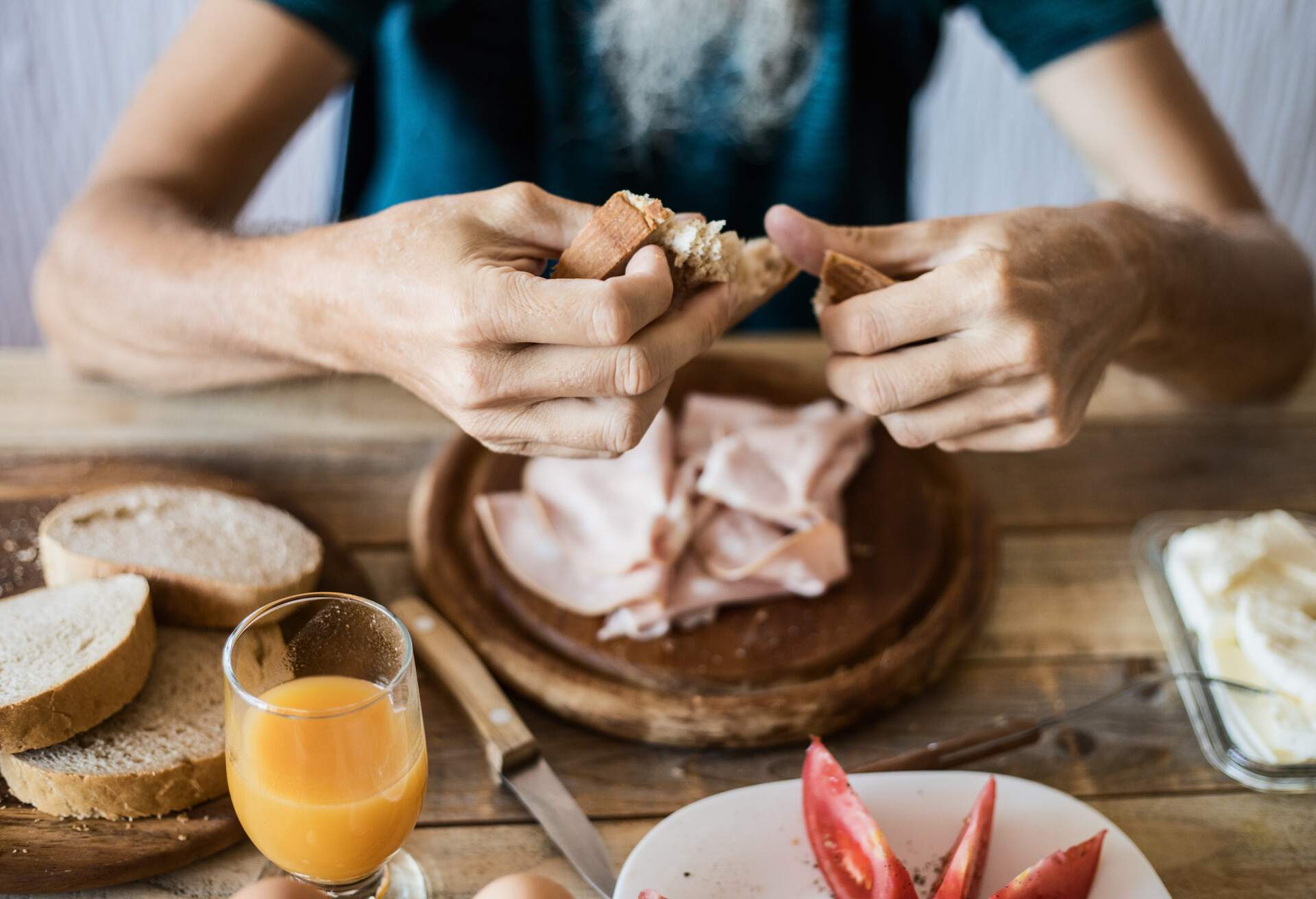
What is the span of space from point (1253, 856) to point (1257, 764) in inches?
3.4

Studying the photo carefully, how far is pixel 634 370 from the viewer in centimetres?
90

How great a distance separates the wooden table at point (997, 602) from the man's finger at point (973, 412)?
293 millimetres

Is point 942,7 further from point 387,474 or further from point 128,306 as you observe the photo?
point 128,306

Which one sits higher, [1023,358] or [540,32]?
[540,32]

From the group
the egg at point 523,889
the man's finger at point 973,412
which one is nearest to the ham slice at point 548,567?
the man's finger at point 973,412

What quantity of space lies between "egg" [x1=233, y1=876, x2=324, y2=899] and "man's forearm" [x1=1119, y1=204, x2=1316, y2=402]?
3.53 feet

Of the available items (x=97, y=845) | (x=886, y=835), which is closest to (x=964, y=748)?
(x=886, y=835)

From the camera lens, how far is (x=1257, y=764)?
1005 millimetres

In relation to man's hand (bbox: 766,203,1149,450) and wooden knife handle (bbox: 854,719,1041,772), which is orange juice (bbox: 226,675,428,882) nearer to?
wooden knife handle (bbox: 854,719,1041,772)

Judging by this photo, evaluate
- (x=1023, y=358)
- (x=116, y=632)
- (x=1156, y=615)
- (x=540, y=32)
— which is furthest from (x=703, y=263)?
(x=540, y=32)

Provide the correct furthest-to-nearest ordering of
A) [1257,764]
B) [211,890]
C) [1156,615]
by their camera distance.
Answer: [1156,615], [1257,764], [211,890]

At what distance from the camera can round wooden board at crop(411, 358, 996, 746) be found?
108 centimetres

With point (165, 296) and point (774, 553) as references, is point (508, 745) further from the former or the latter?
point (165, 296)

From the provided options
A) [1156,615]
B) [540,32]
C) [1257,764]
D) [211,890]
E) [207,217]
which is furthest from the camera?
[540,32]
